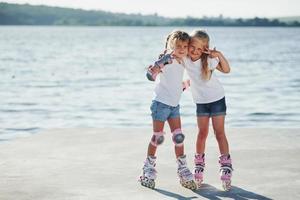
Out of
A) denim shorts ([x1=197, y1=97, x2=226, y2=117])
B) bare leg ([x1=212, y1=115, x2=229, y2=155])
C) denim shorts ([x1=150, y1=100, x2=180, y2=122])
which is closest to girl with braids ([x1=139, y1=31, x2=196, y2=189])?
denim shorts ([x1=150, y1=100, x2=180, y2=122])

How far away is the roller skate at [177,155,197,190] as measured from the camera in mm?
6141

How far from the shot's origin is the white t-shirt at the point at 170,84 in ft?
20.5

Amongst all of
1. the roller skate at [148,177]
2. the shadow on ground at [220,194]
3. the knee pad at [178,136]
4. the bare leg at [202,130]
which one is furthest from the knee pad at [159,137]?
the shadow on ground at [220,194]

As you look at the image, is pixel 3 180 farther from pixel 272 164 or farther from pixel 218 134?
pixel 272 164

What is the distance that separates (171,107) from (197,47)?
2.25ft

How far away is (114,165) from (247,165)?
152 cm

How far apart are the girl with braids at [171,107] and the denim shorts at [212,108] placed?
25 cm

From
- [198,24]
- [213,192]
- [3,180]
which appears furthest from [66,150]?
[198,24]

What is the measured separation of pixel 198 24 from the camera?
648 feet

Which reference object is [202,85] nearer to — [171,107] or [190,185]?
[171,107]

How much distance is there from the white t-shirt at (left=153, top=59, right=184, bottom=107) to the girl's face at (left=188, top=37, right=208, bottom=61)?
0.66 feet

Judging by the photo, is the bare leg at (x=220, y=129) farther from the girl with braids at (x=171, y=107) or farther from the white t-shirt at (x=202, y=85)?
the girl with braids at (x=171, y=107)

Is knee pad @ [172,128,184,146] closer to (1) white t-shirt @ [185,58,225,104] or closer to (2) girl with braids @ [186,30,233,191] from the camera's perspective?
(2) girl with braids @ [186,30,233,191]

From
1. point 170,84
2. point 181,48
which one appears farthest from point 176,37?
point 170,84
